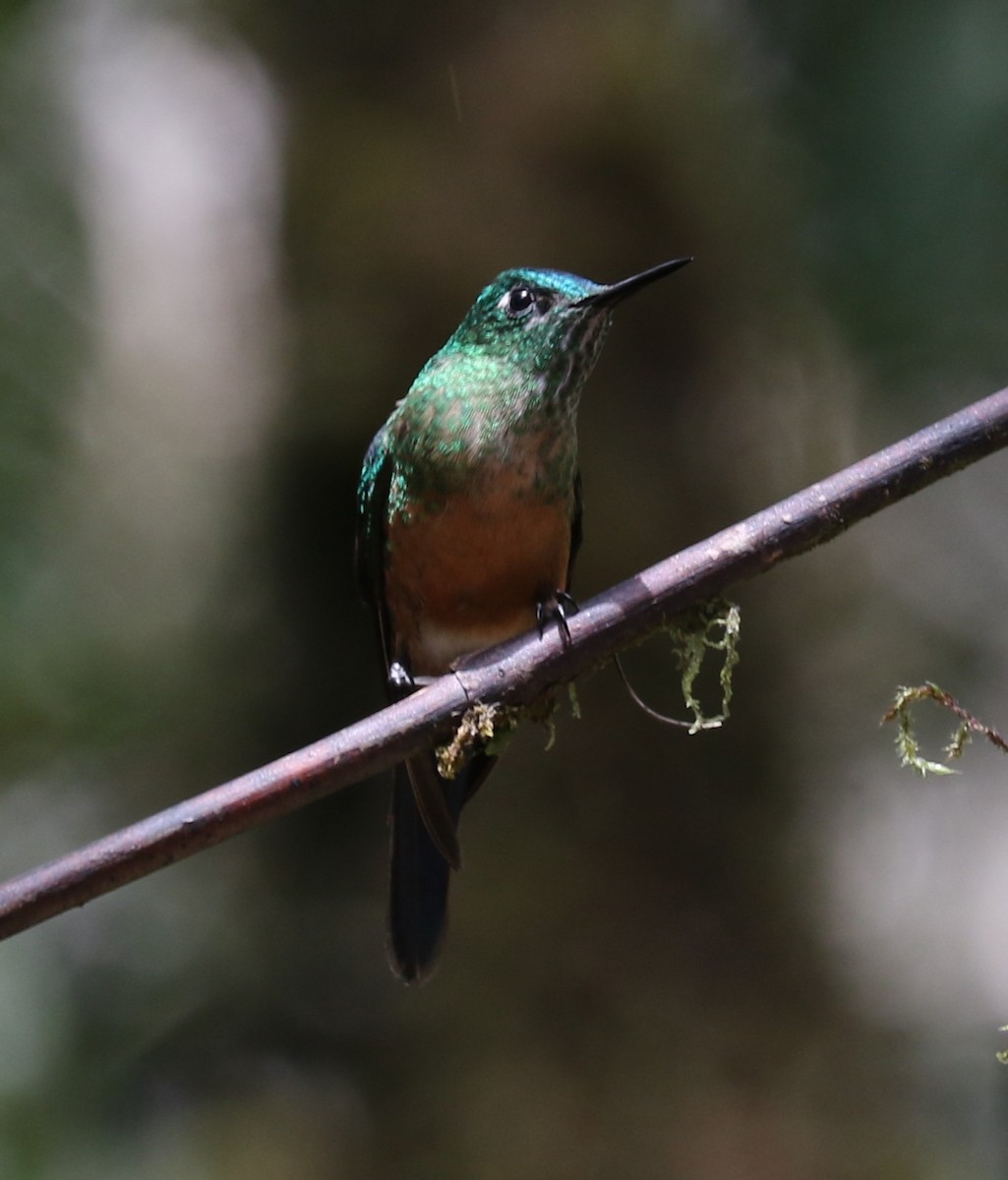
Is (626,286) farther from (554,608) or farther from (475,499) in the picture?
(554,608)

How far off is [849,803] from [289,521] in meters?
1.79

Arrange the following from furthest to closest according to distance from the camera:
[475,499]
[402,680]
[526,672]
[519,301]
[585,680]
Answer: [585,680], [402,680], [519,301], [475,499], [526,672]

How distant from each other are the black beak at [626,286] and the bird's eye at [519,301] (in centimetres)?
13

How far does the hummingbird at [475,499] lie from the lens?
2871 millimetres

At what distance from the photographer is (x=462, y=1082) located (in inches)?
136

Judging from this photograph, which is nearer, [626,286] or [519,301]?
[626,286]

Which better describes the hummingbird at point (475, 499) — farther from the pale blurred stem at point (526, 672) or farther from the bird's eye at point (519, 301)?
the pale blurred stem at point (526, 672)

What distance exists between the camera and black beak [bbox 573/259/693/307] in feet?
8.11

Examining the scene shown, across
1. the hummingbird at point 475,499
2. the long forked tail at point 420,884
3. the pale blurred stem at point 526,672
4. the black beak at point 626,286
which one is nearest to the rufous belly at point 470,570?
the hummingbird at point 475,499

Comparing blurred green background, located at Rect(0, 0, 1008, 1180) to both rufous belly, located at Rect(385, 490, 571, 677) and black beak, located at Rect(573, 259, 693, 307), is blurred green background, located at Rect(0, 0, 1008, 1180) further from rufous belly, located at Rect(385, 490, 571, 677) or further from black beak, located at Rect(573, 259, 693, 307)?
black beak, located at Rect(573, 259, 693, 307)

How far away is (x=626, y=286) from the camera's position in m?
2.65

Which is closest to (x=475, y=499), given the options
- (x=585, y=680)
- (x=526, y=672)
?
(x=585, y=680)

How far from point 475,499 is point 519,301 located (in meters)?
0.47

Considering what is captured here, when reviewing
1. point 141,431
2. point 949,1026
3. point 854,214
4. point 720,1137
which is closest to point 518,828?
point 720,1137
